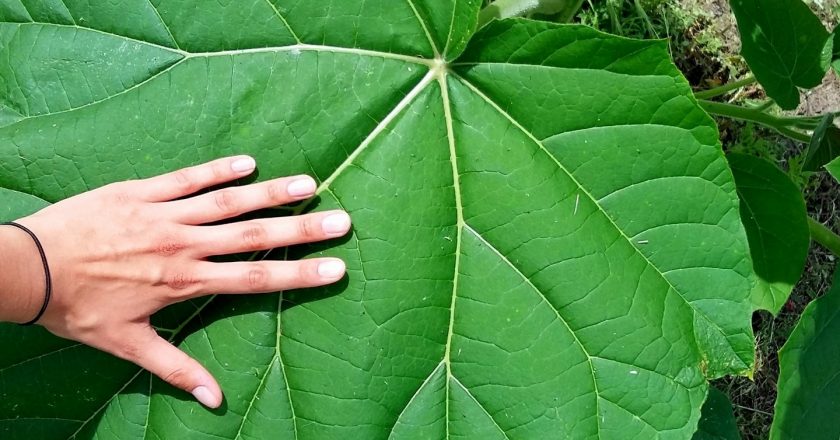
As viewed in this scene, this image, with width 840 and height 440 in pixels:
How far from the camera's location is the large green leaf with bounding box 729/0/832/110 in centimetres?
251

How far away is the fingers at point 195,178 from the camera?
1.79 meters

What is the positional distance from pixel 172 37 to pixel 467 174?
2.51ft

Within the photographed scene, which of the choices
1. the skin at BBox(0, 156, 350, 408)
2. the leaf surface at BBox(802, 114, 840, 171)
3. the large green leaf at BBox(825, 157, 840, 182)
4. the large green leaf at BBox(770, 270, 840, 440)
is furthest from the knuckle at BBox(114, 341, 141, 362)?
the leaf surface at BBox(802, 114, 840, 171)

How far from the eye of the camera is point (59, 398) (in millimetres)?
1836

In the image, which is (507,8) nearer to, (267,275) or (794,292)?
(267,275)

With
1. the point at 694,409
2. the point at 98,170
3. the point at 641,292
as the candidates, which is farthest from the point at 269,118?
the point at 694,409

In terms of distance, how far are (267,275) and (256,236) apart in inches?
3.8

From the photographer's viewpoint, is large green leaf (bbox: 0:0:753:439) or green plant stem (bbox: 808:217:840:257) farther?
green plant stem (bbox: 808:217:840:257)

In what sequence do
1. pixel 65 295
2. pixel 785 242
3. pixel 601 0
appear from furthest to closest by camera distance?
pixel 601 0, pixel 785 242, pixel 65 295

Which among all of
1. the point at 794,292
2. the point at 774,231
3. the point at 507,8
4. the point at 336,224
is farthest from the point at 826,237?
the point at 336,224

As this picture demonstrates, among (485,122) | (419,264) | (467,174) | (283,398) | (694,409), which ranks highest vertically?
(485,122)

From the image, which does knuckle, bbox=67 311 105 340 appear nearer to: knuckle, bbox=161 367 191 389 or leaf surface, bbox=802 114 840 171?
knuckle, bbox=161 367 191 389

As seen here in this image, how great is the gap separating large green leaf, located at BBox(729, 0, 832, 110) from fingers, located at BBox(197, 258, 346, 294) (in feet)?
5.33

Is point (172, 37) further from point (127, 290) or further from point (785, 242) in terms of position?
point (785, 242)
